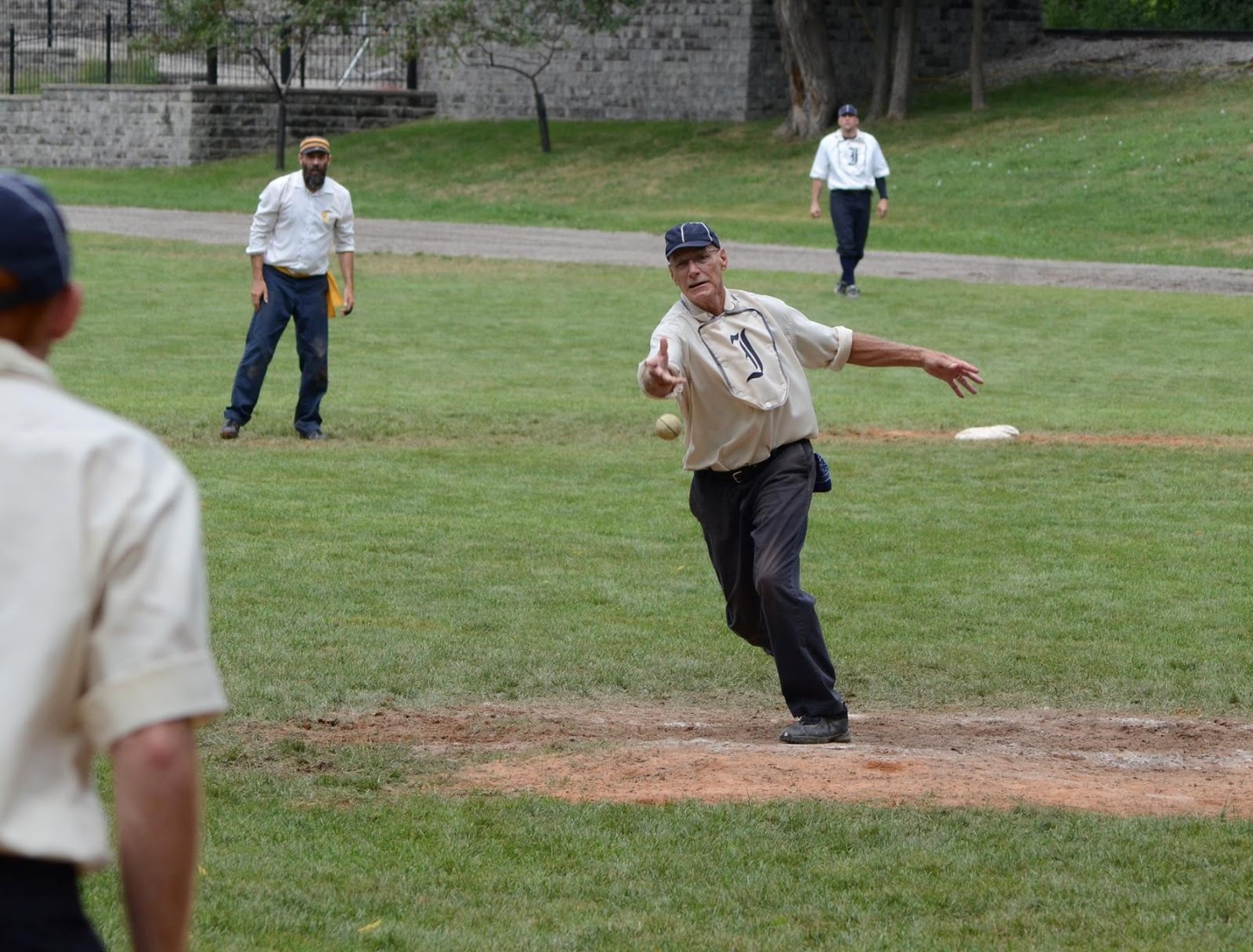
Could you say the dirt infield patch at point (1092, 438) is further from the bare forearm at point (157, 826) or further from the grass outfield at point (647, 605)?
the bare forearm at point (157, 826)

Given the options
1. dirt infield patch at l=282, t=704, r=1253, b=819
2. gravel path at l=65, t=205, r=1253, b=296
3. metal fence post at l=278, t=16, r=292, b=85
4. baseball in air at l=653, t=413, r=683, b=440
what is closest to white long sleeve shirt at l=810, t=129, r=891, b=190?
gravel path at l=65, t=205, r=1253, b=296

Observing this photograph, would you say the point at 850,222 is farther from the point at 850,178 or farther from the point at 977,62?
the point at 977,62

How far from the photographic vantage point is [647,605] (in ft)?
31.8

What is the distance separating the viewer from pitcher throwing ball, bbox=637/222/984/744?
711cm

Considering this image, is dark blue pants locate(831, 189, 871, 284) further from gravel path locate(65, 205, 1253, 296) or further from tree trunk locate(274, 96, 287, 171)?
tree trunk locate(274, 96, 287, 171)

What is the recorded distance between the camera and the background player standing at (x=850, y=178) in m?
22.8

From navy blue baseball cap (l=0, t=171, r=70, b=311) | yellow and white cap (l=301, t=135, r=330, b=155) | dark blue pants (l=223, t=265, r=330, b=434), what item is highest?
navy blue baseball cap (l=0, t=171, r=70, b=311)

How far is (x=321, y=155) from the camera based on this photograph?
1370cm

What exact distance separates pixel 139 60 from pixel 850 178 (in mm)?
33964

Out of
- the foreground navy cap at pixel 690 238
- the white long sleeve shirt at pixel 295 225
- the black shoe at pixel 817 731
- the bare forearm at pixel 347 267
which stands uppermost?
→ the foreground navy cap at pixel 690 238

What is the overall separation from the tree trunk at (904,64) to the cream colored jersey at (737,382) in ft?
123

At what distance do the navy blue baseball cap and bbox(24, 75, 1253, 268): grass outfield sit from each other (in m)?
28.0

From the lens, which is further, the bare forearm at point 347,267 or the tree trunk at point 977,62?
the tree trunk at point 977,62

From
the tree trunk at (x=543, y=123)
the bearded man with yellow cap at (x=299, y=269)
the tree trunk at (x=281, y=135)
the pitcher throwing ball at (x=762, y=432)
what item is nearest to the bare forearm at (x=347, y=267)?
the bearded man with yellow cap at (x=299, y=269)
